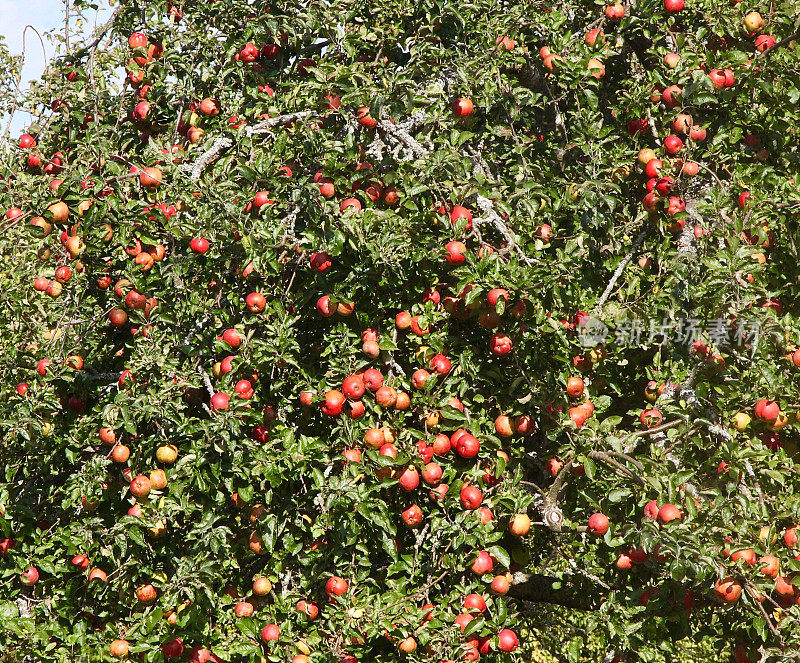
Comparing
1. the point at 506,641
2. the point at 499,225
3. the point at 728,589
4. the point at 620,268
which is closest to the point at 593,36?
the point at 620,268

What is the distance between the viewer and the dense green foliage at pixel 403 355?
116 inches

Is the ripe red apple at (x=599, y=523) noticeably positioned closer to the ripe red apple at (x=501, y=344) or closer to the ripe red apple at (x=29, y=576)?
the ripe red apple at (x=501, y=344)

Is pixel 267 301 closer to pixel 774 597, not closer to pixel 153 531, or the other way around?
pixel 153 531

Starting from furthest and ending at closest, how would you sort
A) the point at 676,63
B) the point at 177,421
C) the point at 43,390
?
the point at 676,63, the point at 43,390, the point at 177,421

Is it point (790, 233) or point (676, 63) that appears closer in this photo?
point (790, 233)

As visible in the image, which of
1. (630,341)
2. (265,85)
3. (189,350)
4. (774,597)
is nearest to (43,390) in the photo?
(189,350)

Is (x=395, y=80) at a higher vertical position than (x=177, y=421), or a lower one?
higher

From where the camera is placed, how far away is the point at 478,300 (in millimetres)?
3002

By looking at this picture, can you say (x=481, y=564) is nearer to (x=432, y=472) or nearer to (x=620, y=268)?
(x=432, y=472)

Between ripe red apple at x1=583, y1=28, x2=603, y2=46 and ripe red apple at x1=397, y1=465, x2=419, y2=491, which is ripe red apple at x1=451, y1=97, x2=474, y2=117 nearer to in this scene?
ripe red apple at x1=583, y1=28, x2=603, y2=46

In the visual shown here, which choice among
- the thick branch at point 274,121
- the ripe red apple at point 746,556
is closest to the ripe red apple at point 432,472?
the ripe red apple at point 746,556

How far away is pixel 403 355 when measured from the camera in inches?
134

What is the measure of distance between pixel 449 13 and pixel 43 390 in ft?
8.12

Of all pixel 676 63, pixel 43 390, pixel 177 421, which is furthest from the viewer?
pixel 676 63
